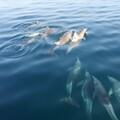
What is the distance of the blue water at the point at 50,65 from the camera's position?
9.12 m

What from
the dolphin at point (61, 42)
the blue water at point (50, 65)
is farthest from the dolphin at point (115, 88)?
the dolphin at point (61, 42)

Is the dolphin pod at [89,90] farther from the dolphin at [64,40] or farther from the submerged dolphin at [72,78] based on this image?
the dolphin at [64,40]

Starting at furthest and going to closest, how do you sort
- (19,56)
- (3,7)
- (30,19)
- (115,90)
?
(3,7)
(30,19)
(19,56)
(115,90)

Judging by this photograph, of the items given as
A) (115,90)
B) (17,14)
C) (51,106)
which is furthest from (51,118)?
(17,14)

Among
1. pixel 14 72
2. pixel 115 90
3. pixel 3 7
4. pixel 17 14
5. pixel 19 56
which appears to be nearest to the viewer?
pixel 115 90

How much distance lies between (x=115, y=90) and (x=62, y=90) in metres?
1.96

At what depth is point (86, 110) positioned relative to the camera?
895 centimetres

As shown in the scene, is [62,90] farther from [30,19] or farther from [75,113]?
[30,19]

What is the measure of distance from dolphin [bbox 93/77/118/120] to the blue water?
14 cm

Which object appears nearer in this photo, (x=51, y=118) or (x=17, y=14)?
(x=51, y=118)

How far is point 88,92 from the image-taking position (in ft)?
32.7

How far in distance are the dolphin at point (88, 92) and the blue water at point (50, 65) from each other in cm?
16

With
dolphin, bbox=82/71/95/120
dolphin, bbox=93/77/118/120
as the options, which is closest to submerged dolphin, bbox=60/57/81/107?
dolphin, bbox=82/71/95/120

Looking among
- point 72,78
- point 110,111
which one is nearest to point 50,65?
point 72,78
